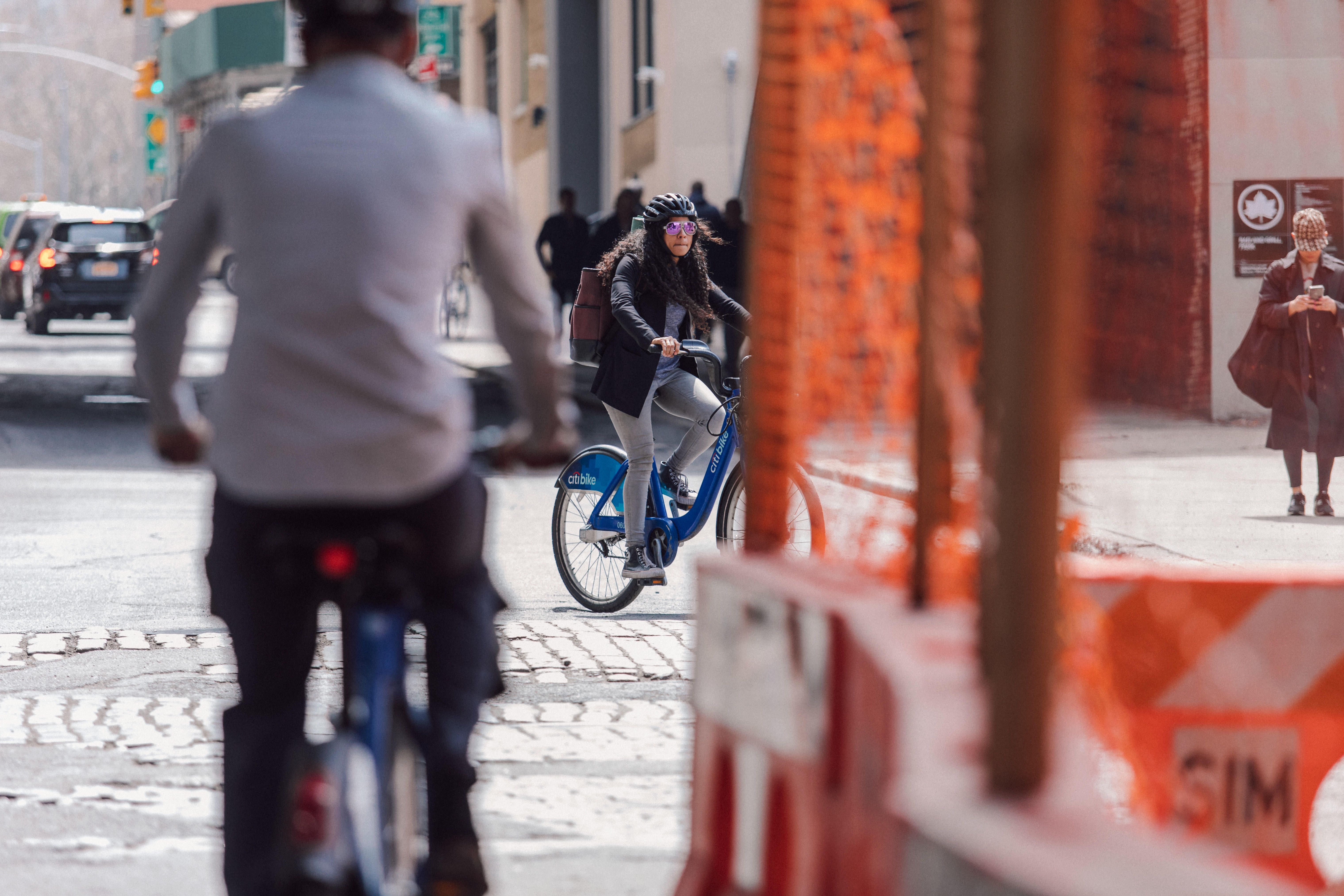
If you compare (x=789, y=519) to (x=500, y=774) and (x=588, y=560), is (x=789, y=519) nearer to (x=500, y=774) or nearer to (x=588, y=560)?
(x=588, y=560)

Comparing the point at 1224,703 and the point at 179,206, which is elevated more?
the point at 179,206

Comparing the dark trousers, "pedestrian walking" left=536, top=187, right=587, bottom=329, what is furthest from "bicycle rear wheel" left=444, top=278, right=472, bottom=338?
the dark trousers

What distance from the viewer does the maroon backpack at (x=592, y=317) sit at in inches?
358

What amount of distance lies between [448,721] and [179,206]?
0.95 meters

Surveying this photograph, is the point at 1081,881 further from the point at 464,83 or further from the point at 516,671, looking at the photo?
the point at 464,83

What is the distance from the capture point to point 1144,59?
4926 millimetres

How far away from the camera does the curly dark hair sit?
9.02 m

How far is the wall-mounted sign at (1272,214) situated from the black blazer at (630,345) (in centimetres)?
563

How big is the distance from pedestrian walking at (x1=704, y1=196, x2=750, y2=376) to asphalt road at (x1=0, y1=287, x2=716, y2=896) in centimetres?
648

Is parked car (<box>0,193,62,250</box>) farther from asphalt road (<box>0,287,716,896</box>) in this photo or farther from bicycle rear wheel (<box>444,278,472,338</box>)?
asphalt road (<box>0,287,716,896</box>)

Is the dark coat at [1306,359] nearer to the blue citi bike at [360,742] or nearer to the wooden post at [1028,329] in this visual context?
the blue citi bike at [360,742]

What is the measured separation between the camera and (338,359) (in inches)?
127

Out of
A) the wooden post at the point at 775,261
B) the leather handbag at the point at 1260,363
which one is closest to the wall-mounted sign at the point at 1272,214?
the leather handbag at the point at 1260,363

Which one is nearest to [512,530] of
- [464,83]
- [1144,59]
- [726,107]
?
[1144,59]
